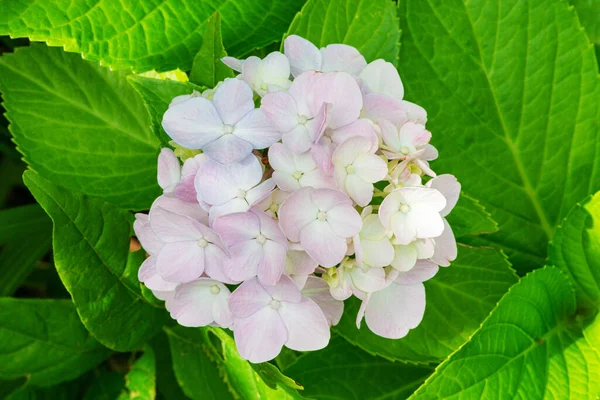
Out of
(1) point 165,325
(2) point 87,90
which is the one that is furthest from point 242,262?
(2) point 87,90

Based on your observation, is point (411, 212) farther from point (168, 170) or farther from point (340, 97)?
point (168, 170)

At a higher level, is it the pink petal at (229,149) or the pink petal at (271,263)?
the pink petal at (229,149)

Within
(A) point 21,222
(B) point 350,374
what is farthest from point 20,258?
(B) point 350,374

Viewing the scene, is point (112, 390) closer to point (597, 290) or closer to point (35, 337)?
point (35, 337)

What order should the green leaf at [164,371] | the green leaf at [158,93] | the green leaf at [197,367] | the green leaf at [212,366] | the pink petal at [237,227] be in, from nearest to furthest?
the pink petal at [237,227] → the green leaf at [158,93] → the green leaf at [212,366] → the green leaf at [197,367] → the green leaf at [164,371]

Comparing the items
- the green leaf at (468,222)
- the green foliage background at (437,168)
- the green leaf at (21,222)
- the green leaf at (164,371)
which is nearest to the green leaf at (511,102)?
the green foliage background at (437,168)

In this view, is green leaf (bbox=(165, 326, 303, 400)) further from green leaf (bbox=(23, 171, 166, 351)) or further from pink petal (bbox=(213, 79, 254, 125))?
pink petal (bbox=(213, 79, 254, 125))

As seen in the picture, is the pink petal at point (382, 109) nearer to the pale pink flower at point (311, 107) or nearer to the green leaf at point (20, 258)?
the pale pink flower at point (311, 107)
